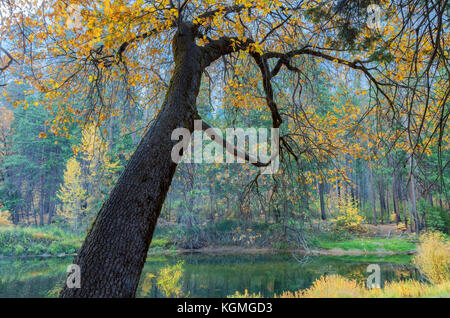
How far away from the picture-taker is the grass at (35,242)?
1612 cm

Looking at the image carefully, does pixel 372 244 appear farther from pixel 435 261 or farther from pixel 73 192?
pixel 73 192

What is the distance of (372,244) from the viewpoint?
50.0ft

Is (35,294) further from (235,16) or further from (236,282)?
(235,16)

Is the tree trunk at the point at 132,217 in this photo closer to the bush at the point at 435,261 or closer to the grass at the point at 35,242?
the bush at the point at 435,261

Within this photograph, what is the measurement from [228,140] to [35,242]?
14796 mm

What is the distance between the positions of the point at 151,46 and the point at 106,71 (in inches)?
41.1

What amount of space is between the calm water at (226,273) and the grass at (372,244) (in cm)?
130

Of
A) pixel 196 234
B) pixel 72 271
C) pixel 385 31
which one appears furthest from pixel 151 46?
pixel 196 234

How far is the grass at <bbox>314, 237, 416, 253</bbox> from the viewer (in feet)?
47.9

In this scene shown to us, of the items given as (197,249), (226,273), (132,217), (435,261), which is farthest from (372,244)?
(132,217)

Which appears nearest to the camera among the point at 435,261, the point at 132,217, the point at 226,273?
the point at 132,217

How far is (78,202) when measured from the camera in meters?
18.0

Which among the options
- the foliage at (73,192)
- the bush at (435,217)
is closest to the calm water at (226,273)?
the foliage at (73,192)

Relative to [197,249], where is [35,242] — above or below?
above
